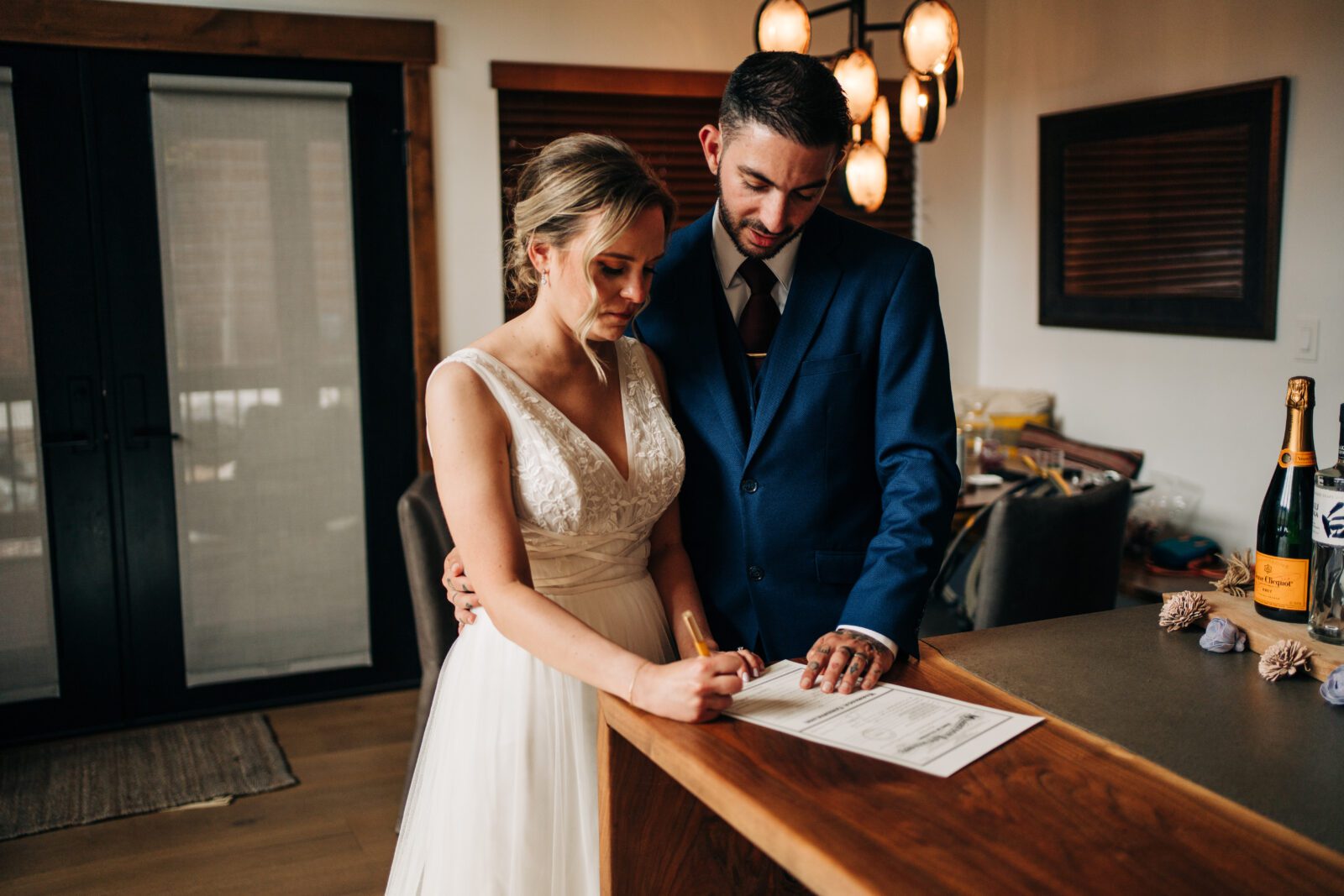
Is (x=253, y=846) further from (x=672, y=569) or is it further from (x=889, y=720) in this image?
(x=889, y=720)

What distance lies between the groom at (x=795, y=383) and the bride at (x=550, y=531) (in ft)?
0.28

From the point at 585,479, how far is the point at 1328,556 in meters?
1.03

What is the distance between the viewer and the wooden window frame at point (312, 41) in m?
3.53

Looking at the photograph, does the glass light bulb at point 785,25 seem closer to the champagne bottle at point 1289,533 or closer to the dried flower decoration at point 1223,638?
the champagne bottle at point 1289,533

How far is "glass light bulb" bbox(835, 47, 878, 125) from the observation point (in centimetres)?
309

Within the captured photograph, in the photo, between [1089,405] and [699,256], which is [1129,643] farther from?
[1089,405]

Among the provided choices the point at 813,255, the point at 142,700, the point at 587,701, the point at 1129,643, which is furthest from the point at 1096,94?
the point at 142,700

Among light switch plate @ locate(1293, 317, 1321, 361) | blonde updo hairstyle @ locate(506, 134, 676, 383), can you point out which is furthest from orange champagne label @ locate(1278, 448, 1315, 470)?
light switch plate @ locate(1293, 317, 1321, 361)

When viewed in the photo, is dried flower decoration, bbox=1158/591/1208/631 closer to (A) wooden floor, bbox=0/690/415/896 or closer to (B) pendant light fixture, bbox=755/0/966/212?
(B) pendant light fixture, bbox=755/0/966/212

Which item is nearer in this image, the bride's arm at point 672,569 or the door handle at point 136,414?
the bride's arm at point 672,569

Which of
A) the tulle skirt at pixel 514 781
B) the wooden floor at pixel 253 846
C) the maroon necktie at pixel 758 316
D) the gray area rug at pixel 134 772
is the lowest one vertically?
the wooden floor at pixel 253 846

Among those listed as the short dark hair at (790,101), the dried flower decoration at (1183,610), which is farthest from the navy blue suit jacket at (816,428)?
the dried flower decoration at (1183,610)

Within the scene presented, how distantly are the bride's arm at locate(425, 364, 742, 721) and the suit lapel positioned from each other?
15.8 inches

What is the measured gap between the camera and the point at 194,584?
155 inches
